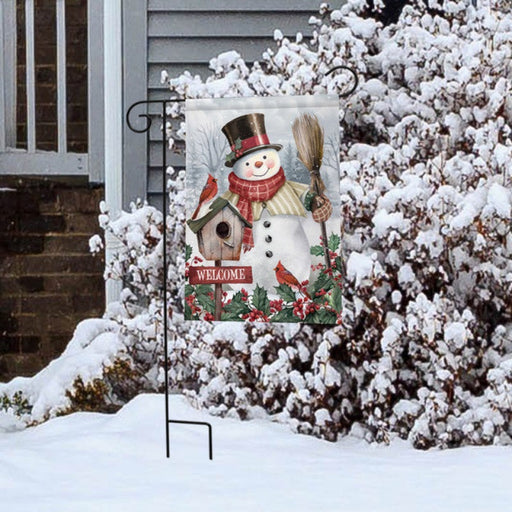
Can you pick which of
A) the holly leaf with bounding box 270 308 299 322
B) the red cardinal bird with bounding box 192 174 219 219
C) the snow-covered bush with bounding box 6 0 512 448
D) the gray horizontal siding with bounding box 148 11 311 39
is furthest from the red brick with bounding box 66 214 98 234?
the holly leaf with bounding box 270 308 299 322

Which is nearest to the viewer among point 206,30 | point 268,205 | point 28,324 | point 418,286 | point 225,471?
point 225,471

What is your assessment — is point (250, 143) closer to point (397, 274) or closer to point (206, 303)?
point (206, 303)

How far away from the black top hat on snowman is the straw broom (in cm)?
12

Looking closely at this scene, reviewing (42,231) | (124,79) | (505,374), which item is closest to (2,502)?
(505,374)

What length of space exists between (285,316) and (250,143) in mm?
676

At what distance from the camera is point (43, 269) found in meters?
7.82

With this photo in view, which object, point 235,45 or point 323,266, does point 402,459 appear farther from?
point 235,45

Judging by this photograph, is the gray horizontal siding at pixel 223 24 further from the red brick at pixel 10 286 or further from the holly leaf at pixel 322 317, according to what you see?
the holly leaf at pixel 322 317

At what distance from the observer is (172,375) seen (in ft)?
17.5

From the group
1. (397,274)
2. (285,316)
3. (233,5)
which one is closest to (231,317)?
(285,316)

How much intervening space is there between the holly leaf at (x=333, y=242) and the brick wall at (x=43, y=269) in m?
3.86

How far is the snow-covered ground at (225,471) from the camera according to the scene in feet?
11.8

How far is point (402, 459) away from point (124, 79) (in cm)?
312

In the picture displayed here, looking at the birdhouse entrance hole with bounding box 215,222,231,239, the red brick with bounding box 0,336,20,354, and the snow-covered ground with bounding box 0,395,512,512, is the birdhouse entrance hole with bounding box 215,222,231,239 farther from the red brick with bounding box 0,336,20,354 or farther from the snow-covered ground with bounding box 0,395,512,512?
the red brick with bounding box 0,336,20,354
